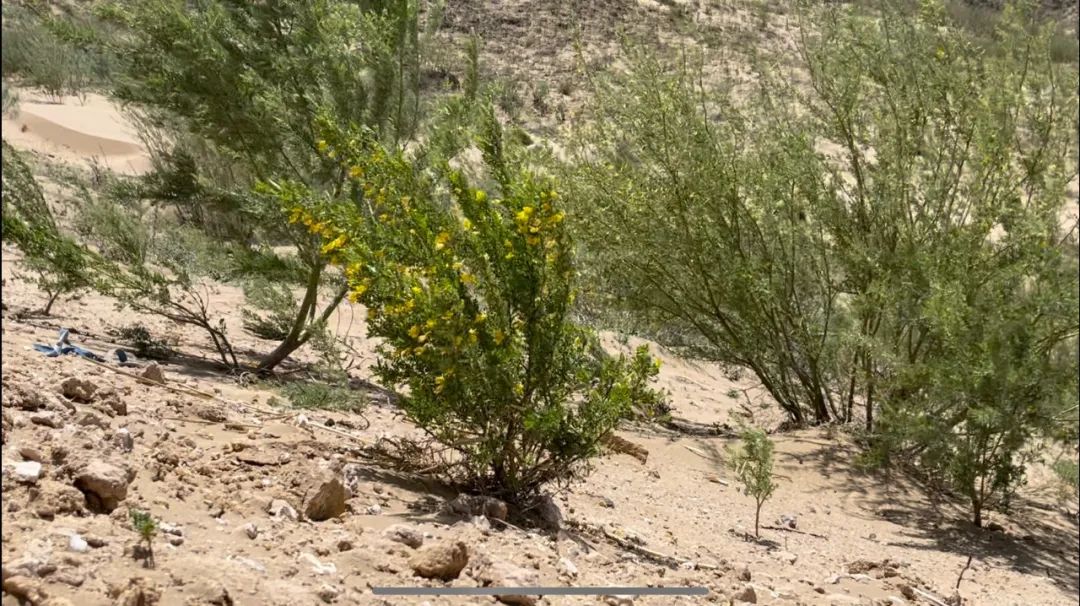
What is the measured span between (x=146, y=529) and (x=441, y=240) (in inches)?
65.5

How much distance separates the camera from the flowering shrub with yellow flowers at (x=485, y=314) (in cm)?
392

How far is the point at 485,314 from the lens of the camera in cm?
404

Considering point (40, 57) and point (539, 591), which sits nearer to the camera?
point (539, 591)

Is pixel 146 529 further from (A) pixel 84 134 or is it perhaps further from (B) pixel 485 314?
(A) pixel 84 134

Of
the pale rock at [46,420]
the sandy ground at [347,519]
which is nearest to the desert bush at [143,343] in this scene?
the sandy ground at [347,519]

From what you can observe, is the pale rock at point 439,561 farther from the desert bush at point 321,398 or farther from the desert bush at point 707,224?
the desert bush at point 707,224

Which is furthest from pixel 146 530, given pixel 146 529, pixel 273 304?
pixel 273 304

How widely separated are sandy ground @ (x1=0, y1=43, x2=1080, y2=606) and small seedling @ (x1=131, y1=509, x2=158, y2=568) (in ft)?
0.07

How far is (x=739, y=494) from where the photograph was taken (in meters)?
6.55

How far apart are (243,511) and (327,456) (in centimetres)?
81

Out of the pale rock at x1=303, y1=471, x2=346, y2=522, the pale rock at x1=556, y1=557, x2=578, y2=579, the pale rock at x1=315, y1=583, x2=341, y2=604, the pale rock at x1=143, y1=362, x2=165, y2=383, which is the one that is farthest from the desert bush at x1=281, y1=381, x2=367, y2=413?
the pale rock at x1=315, y1=583, x2=341, y2=604

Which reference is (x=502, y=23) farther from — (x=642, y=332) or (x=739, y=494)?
(x=642, y=332)

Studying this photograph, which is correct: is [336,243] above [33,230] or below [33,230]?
above

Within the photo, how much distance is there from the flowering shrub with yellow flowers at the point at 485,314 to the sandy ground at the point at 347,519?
0.95 feet
